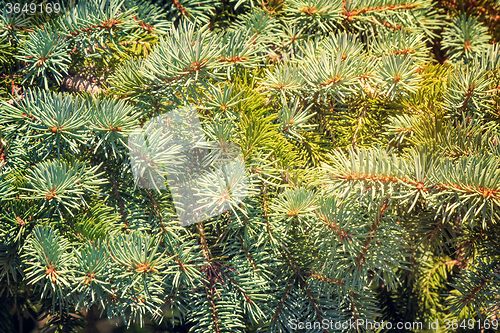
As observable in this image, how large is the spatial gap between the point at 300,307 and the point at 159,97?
0.87 ft

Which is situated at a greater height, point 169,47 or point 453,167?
point 169,47

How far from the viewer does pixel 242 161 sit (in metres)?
0.32

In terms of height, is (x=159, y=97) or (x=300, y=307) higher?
(x=159, y=97)

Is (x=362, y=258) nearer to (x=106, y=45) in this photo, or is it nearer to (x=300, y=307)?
(x=300, y=307)

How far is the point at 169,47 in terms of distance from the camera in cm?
31

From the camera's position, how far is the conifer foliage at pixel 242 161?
310mm

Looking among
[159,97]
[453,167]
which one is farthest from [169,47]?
[453,167]

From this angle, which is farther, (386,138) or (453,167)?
(386,138)

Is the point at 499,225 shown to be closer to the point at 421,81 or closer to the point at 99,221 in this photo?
the point at 421,81

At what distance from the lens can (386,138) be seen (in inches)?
15.2

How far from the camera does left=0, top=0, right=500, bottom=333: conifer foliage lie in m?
0.31

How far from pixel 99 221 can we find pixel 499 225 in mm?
407

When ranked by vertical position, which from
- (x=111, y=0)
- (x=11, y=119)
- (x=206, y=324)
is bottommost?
(x=206, y=324)

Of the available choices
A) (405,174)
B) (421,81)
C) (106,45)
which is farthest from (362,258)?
(106,45)
